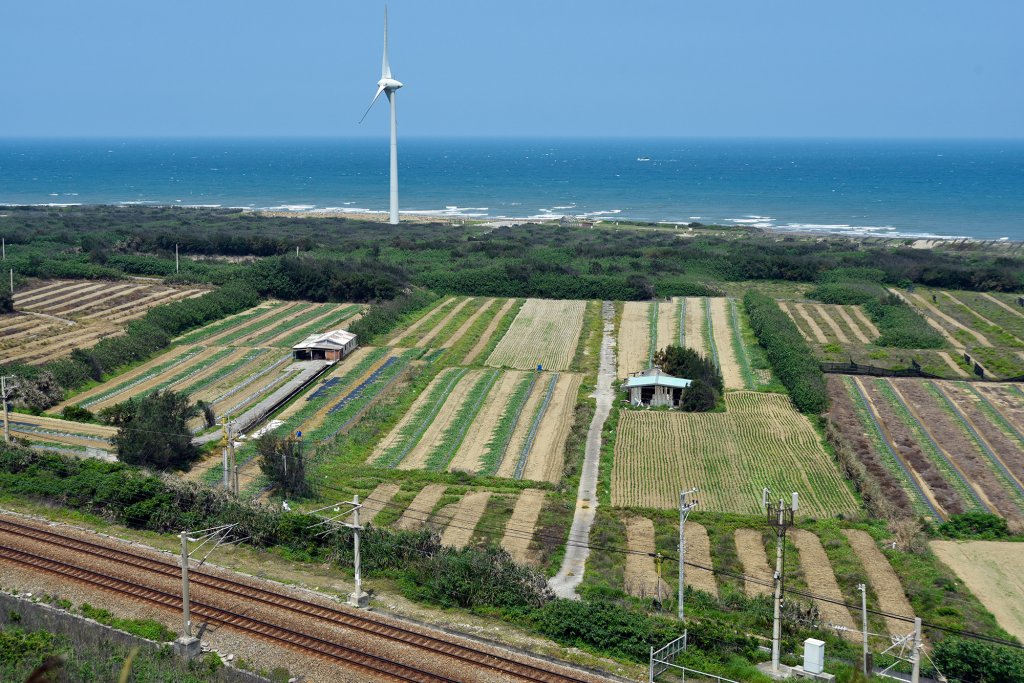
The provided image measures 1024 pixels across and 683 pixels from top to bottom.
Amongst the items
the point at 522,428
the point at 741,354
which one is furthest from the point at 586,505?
the point at 741,354

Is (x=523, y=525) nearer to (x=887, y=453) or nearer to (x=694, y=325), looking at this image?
(x=887, y=453)

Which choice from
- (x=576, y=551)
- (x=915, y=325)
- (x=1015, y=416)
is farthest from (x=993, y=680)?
(x=915, y=325)

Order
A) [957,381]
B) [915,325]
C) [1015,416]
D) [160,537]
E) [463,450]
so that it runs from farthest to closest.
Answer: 1. [915,325]
2. [957,381]
3. [1015,416]
4. [463,450]
5. [160,537]

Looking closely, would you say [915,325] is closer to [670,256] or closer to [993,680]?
[670,256]

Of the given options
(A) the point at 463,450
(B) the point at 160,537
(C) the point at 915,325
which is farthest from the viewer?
(C) the point at 915,325

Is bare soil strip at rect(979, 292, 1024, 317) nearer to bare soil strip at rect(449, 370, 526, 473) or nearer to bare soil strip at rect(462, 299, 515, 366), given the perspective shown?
bare soil strip at rect(462, 299, 515, 366)

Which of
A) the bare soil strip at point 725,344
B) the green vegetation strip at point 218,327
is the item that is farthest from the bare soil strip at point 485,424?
the green vegetation strip at point 218,327
